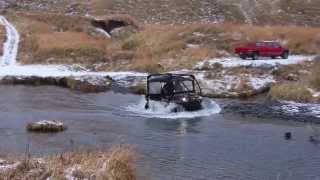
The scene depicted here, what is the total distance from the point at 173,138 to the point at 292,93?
1762 cm

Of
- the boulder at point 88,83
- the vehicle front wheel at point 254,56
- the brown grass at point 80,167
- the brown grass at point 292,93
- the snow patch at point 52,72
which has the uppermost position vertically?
the brown grass at point 80,167

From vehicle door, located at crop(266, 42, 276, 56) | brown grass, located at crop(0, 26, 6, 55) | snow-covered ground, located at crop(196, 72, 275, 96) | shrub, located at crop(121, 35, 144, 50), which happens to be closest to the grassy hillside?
brown grass, located at crop(0, 26, 6, 55)

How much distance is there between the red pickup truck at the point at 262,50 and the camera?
66.9 metres

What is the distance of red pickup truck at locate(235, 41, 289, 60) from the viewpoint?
66938 millimetres

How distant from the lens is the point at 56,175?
67.5 feet

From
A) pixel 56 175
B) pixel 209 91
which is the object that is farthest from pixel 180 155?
pixel 209 91

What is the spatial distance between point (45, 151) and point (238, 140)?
10672mm

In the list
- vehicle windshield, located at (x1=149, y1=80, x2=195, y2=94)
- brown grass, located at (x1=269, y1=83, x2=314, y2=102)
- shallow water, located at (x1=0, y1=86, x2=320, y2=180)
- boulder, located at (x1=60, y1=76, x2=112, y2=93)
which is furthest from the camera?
boulder, located at (x1=60, y1=76, x2=112, y2=93)

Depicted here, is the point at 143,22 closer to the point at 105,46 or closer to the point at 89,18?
the point at 89,18

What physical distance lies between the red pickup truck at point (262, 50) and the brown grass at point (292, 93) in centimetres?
1443

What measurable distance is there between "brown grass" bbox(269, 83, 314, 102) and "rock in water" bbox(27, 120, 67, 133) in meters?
19.6

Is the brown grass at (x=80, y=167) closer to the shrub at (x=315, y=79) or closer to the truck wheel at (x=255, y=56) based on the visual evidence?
the shrub at (x=315, y=79)

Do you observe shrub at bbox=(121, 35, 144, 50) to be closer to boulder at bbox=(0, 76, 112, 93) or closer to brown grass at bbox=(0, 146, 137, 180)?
boulder at bbox=(0, 76, 112, 93)

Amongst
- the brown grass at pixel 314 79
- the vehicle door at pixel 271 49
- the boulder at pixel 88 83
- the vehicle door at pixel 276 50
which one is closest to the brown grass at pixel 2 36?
the boulder at pixel 88 83
